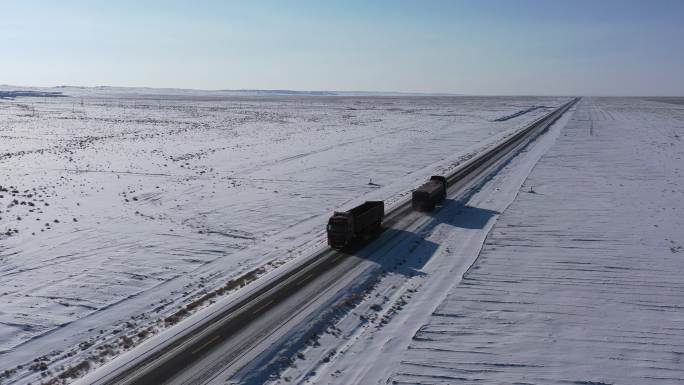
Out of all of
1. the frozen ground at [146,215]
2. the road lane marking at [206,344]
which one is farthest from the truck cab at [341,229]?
the road lane marking at [206,344]

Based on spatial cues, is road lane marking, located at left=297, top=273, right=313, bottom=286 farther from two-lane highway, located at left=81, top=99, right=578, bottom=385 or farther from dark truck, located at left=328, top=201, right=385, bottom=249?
dark truck, located at left=328, top=201, right=385, bottom=249

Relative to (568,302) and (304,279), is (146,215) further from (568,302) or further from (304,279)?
(568,302)

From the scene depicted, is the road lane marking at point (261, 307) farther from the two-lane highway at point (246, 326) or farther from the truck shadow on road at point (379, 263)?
the truck shadow on road at point (379, 263)

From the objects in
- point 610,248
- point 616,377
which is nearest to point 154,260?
point 616,377

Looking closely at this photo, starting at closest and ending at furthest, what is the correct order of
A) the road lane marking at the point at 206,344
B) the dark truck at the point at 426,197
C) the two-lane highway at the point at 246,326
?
the two-lane highway at the point at 246,326
the road lane marking at the point at 206,344
the dark truck at the point at 426,197

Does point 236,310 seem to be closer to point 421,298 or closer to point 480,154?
point 421,298

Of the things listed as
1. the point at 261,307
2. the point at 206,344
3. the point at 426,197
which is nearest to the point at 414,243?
the point at 426,197

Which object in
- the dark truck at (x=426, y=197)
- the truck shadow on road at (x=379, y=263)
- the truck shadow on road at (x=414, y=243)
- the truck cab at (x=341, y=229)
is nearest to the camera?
the truck shadow on road at (x=379, y=263)
